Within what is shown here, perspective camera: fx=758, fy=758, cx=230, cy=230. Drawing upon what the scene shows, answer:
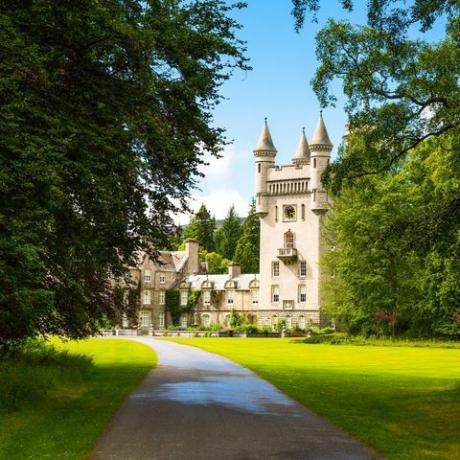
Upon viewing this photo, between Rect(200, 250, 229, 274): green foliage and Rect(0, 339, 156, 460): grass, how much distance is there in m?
83.2

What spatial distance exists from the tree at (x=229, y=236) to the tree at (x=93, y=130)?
10462 cm

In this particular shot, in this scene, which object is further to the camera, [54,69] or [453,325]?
[453,325]

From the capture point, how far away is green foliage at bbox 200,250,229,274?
359 feet

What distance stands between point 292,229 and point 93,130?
7121cm

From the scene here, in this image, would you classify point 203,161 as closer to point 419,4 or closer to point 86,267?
point 86,267

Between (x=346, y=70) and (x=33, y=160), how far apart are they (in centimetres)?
1075

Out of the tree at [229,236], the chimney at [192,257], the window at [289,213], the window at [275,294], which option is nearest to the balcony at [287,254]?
the window at [275,294]

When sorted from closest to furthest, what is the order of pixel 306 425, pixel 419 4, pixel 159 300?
pixel 306 425
pixel 419 4
pixel 159 300

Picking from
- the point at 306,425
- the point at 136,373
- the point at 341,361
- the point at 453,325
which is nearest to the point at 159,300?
the point at 453,325

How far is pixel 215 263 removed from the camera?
364ft

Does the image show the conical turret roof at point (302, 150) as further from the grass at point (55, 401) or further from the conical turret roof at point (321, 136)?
the grass at point (55, 401)

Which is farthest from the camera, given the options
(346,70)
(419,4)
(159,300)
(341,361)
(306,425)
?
(159,300)

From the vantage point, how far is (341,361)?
33.3 metres

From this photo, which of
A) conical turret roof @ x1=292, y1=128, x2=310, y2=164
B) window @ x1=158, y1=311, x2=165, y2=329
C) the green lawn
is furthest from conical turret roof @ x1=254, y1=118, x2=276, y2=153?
the green lawn
